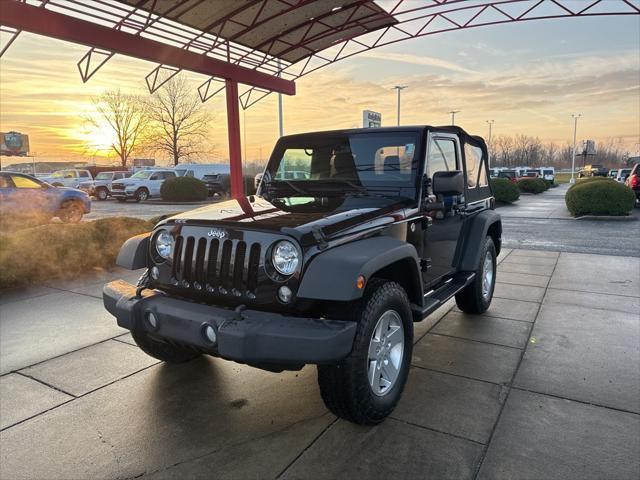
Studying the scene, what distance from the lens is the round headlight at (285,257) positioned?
263cm

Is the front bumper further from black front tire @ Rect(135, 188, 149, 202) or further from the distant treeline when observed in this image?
the distant treeline

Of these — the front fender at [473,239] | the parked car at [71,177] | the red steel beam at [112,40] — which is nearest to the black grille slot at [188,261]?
the front fender at [473,239]

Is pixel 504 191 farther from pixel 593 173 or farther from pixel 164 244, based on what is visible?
pixel 593 173

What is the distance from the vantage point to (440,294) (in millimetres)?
3934

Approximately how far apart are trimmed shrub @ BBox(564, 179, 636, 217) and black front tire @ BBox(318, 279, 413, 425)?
47.1 feet

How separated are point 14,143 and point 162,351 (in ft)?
218

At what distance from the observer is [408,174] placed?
378cm

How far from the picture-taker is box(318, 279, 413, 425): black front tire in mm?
2639

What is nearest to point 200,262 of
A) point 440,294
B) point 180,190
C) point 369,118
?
point 440,294

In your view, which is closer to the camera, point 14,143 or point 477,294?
point 477,294

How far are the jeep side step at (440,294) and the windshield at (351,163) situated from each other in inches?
36.8

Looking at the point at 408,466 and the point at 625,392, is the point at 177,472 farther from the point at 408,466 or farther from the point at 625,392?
the point at 625,392

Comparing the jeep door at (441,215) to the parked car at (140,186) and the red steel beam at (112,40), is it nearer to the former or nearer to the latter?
the red steel beam at (112,40)

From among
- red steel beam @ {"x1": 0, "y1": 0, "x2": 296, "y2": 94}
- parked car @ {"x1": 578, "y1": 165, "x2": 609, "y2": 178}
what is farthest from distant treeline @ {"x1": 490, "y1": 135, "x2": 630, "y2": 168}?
red steel beam @ {"x1": 0, "y1": 0, "x2": 296, "y2": 94}
